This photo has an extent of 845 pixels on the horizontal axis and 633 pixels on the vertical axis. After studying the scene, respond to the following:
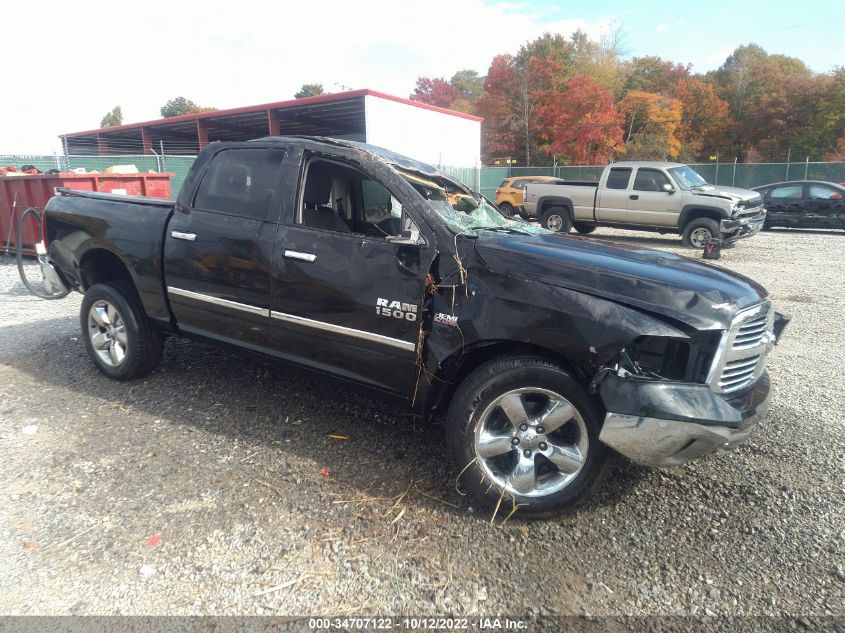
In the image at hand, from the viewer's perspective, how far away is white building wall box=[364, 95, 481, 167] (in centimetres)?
2556

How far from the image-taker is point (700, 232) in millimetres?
13156

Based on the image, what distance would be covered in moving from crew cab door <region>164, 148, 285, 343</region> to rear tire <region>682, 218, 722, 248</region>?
38.3ft

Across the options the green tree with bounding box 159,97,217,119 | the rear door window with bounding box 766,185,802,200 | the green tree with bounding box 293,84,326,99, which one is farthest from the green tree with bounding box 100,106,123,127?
the rear door window with bounding box 766,185,802,200

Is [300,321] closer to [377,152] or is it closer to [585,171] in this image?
[377,152]

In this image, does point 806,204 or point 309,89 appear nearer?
point 806,204

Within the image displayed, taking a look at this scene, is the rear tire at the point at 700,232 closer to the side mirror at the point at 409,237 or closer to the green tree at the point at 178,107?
the side mirror at the point at 409,237

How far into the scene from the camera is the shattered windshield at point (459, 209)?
11.0 ft

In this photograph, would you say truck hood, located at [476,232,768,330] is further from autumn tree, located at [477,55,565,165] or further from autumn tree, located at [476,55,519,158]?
autumn tree, located at [476,55,519,158]

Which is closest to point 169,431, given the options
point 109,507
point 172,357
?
point 109,507

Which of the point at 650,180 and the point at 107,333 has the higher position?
the point at 650,180

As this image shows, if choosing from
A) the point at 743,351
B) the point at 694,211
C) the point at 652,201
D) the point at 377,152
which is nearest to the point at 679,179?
the point at 652,201

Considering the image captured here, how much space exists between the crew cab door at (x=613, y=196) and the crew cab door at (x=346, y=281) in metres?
12.0

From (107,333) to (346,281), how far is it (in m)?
2.61

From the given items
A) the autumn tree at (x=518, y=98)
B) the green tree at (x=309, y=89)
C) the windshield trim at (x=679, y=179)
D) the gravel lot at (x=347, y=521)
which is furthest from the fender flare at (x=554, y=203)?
the green tree at (x=309, y=89)
